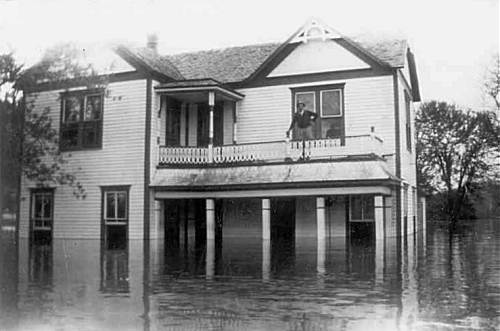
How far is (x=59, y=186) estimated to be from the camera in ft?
74.9

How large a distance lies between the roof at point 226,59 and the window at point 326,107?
6.39 ft

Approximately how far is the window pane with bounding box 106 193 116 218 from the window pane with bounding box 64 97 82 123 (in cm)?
297

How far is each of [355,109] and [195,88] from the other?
569cm

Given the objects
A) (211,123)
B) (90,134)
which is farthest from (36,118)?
(211,123)

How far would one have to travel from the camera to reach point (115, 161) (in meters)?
22.1

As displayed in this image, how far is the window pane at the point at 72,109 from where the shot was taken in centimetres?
2178

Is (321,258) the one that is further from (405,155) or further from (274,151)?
(405,155)

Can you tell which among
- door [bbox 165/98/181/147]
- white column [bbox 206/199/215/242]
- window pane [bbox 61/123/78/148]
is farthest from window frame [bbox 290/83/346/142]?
window pane [bbox 61/123/78/148]

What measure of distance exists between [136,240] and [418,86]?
14024mm

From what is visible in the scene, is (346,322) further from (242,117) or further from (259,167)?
(242,117)

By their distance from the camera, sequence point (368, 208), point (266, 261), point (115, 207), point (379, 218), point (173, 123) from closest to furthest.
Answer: point (266, 261) < point (379, 218) < point (368, 208) < point (115, 207) < point (173, 123)

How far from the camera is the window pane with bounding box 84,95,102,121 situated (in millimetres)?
22000

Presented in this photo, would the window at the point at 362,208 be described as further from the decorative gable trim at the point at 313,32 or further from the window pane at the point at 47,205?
the window pane at the point at 47,205

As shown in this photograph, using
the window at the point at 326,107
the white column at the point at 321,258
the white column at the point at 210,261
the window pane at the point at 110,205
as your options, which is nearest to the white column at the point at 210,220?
the white column at the point at 210,261
